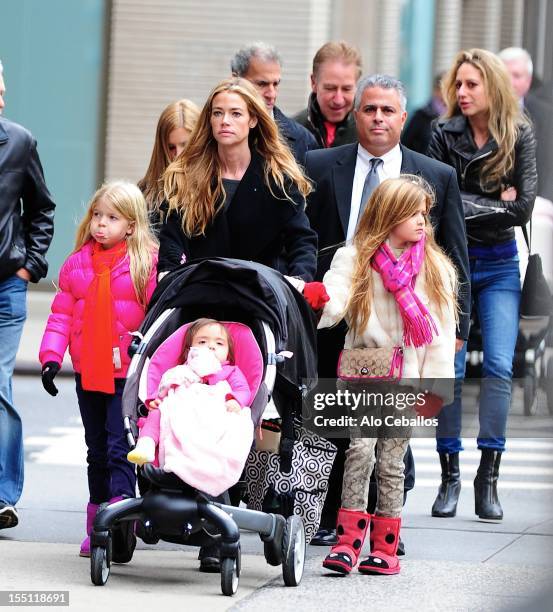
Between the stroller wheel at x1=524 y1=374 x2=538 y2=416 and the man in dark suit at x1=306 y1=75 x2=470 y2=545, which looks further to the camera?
the stroller wheel at x1=524 y1=374 x2=538 y2=416

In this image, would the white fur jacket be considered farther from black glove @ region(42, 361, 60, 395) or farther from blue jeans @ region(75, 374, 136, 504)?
black glove @ region(42, 361, 60, 395)

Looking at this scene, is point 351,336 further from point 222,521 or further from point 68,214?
point 68,214

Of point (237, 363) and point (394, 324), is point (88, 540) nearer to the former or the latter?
point (237, 363)

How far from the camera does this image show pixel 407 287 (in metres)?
6.73

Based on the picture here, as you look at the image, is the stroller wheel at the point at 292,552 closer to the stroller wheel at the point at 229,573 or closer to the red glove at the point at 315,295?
the stroller wheel at the point at 229,573

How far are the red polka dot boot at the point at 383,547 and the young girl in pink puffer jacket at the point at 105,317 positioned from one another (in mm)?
1020

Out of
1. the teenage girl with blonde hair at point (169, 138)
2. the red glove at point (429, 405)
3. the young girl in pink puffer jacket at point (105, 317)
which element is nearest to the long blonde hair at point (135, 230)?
the young girl in pink puffer jacket at point (105, 317)

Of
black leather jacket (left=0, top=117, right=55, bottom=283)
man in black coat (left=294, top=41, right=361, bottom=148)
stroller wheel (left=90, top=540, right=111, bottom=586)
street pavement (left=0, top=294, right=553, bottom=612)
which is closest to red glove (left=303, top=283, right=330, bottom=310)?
street pavement (left=0, top=294, right=553, bottom=612)

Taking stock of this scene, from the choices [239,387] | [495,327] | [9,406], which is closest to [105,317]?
[9,406]

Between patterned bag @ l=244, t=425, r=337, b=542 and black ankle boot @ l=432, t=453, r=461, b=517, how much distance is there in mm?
1554

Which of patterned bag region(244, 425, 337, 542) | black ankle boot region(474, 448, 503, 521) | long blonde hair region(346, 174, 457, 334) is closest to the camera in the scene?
long blonde hair region(346, 174, 457, 334)

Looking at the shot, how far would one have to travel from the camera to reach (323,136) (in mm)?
8992

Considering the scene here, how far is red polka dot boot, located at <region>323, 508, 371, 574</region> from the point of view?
6.65 metres

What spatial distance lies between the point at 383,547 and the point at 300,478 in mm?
464
